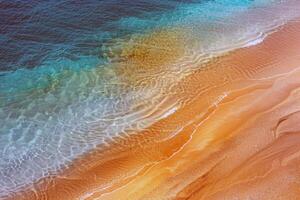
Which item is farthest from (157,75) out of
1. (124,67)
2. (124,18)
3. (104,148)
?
(124,18)

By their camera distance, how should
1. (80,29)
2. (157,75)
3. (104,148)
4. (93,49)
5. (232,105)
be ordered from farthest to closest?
(80,29) → (93,49) → (157,75) → (232,105) → (104,148)

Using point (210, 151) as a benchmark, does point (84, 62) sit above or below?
above

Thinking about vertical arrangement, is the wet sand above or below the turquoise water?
below

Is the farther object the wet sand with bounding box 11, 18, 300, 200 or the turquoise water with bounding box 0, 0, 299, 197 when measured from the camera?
the turquoise water with bounding box 0, 0, 299, 197

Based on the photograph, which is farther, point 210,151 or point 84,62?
point 84,62

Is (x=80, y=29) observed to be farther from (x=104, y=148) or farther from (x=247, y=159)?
(x=247, y=159)
